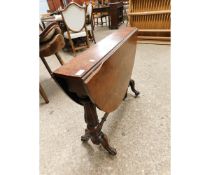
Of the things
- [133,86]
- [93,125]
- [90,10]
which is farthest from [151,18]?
[93,125]

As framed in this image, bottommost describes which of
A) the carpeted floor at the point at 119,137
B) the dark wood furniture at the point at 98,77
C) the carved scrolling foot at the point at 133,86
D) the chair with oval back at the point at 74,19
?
the carpeted floor at the point at 119,137

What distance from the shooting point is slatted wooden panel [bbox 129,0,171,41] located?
328 cm

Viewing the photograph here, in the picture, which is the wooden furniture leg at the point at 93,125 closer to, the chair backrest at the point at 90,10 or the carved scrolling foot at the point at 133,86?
the carved scrolling foot at the point at 133,86

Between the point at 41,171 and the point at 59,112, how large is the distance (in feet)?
2.28

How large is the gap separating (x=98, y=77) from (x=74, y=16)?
98.7 inches

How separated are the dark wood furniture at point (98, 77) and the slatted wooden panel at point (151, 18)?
227 cm

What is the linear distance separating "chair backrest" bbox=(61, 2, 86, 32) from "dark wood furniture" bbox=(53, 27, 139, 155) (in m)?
1.83

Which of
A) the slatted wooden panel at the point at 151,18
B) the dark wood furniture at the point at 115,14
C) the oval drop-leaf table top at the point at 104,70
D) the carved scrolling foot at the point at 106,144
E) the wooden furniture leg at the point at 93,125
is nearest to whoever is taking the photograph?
the oval drop-leaf table top at the point at 104,70

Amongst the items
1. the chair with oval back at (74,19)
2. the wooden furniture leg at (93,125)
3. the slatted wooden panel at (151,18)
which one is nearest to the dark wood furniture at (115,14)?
the slatted wooden panel at (151,18)

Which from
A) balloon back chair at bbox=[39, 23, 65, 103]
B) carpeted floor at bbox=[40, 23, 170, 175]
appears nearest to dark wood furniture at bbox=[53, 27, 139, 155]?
carpeted floor at bbox=[40, 23, 170, 175]

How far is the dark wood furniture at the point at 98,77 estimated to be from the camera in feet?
2.99

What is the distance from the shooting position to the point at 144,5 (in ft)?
11.3

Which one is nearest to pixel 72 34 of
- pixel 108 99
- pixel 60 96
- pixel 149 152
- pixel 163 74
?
pixel 60 96

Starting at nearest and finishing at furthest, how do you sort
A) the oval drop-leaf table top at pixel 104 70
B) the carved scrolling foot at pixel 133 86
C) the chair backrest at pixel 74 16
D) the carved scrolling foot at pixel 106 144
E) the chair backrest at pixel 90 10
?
the oval drop-leaf table top at pixel 104 70, the carved scrolling foot at pixel 106 144, the carved scrolling foot at pixel 133 86, the chair backrest at pixel 74 16, the chair backrest at pixel 90 10
